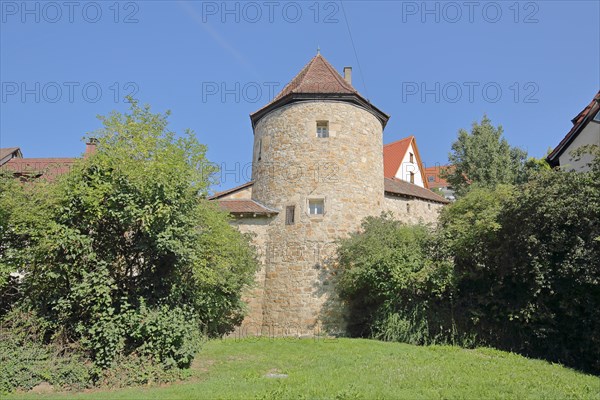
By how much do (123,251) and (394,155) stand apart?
30.9 m

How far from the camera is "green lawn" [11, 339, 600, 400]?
7.50 meters

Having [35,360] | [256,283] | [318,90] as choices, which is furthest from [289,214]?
[35,360]

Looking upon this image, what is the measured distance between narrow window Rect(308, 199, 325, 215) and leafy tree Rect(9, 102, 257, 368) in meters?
7.39

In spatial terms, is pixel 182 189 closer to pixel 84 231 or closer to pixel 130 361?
pixel 84 231

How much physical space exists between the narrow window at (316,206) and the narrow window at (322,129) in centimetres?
276

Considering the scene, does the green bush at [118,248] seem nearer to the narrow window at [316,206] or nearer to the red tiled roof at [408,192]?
the narrow window at [316,206]

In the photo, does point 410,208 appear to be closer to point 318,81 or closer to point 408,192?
point 408,192

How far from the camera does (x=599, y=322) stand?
11.1 metres

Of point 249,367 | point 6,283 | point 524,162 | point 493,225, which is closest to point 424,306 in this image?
point 493,225

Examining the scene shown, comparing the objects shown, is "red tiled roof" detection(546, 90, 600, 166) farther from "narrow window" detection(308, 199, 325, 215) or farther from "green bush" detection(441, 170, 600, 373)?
"narrow window" detection(308, 199, 325, 215)

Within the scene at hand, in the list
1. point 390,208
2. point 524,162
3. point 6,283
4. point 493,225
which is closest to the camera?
point 6,283

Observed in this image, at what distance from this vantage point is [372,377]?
27.6 feet

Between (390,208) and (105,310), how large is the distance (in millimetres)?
14084

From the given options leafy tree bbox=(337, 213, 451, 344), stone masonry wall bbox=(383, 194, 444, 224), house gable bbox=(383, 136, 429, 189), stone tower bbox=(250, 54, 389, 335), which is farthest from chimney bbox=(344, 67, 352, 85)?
house gable bbox=(383, 136, 429, 189)
